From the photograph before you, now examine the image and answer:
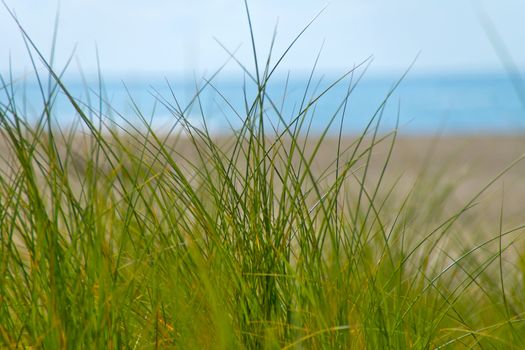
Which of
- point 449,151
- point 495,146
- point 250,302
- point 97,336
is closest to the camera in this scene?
point 97,336

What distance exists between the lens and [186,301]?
4.11 feet

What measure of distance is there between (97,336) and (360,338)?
38cm

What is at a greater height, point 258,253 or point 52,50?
point 52,50

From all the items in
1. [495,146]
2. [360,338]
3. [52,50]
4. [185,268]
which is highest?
[52,50]

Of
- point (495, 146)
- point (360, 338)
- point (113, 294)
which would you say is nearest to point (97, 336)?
point (113, 294)

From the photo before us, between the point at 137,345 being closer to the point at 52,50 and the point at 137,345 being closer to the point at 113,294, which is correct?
the point at 113,294

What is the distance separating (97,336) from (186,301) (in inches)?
7.9

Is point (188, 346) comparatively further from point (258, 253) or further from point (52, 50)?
point (52, 50)

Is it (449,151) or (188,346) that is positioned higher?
(188,346)

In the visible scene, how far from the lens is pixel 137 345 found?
49.7 inches

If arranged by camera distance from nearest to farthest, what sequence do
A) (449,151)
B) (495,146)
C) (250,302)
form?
(250,302) → (449,151) → (495,146)

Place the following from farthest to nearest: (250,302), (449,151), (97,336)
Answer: (449,151), (250,302), (97,336)

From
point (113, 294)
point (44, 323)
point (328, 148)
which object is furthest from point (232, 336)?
point (328, 148)

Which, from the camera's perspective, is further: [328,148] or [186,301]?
[328,148]
